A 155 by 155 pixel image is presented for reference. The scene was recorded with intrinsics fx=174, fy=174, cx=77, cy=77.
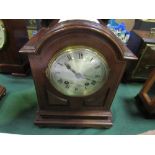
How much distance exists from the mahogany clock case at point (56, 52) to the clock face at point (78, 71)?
3cm

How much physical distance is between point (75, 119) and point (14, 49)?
78 cm

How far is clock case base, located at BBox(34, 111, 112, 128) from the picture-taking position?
1.16 metres

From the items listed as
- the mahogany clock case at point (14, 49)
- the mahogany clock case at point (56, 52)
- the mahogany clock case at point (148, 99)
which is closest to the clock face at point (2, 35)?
the mahogany clock case at point (14, 49)

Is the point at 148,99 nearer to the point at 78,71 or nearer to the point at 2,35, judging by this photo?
the point at 78,71

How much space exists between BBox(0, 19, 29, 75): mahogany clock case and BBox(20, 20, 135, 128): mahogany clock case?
0.55 m

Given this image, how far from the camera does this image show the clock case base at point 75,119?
1164 mm

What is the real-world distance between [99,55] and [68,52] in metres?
0.15

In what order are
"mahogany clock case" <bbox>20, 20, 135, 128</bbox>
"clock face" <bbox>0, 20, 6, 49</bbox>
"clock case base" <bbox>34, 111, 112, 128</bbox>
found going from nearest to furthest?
"mahogany clock case" <bbox>20, 20, 135, 128</bbox> < "clock case base" <bbox>34, 111, 112, 128</bbox> < "clock face" <bbox>0, 20, 6, 49</bbox>

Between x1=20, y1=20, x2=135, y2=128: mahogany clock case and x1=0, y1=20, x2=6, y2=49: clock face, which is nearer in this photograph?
x1=20, y1=20, x2=135, y2=128: mahogany clock case

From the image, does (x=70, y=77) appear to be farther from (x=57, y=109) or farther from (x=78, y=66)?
(x=57, y=109)

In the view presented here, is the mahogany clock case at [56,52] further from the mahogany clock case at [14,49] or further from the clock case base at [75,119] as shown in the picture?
the mahogany clock case at [14,49]

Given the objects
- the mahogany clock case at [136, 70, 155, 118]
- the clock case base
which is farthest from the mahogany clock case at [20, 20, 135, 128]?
the mahogany clock case at [136, 70, 155, 118]

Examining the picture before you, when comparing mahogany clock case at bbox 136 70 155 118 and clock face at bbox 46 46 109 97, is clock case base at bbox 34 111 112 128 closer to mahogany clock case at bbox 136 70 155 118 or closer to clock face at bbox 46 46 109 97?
clock face at bbox 46 46 109 97

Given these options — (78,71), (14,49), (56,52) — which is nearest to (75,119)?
(78,71)
